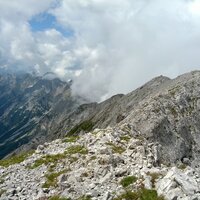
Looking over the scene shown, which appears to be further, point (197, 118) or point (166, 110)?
point (197, 118)

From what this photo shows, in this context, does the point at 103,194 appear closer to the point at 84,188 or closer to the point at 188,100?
the point at 84,188

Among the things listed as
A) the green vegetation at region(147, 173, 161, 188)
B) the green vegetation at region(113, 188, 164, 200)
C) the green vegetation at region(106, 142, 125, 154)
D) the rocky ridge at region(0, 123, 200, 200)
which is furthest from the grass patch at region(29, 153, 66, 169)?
the green vegetation at region(113, 188, 164, 200)

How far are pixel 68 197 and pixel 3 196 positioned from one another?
5.95 meters

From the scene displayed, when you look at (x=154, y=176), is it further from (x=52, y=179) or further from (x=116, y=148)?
(x=116, y=148)

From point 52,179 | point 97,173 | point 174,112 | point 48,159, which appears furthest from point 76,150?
point 174,112

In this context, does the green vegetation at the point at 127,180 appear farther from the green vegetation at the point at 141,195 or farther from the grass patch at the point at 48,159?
the grass patch at the point at 48,159

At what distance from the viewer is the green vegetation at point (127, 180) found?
30.4 metres

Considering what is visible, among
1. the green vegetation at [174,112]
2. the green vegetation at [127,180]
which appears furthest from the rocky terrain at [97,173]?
the green vegetation at [174,112]

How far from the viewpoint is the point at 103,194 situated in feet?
94.0

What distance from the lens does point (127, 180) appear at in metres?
30.9

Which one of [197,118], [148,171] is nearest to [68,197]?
[148,171]

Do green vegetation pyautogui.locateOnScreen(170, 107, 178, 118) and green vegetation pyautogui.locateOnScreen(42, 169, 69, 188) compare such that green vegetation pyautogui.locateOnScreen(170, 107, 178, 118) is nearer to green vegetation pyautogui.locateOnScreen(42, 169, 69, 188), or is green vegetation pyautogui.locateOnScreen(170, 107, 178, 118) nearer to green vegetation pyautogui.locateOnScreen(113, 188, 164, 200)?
green vegetation pyautogui.locateOnScreen(42, 169, 69, 188)

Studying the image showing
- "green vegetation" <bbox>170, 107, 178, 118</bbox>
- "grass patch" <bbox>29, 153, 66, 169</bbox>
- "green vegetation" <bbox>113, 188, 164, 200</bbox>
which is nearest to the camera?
"green vegetation" <bbox>113, 188, 164, 200</bbox>

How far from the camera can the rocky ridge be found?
28.5m
